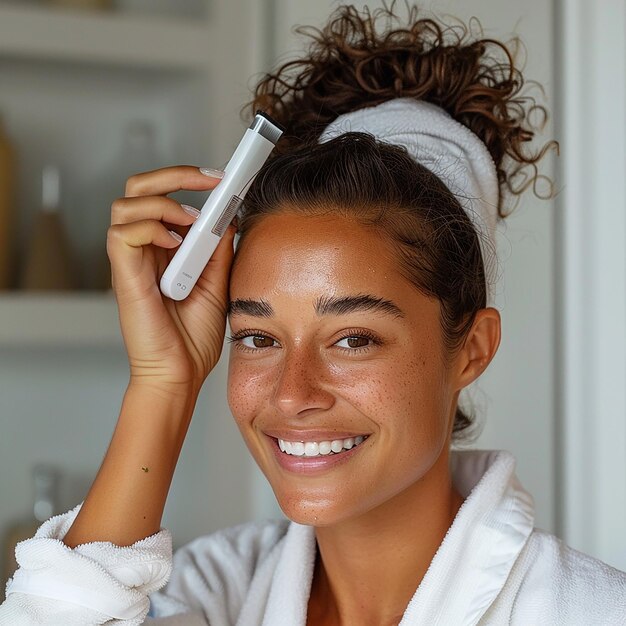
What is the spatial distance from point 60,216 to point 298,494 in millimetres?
782

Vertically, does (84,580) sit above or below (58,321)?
below

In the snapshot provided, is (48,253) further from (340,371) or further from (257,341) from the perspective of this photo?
(340,371)

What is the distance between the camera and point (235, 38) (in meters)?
1.54

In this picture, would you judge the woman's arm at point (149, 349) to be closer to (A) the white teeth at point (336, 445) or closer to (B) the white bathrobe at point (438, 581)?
(B) the white bathrobe at point (438, 581)

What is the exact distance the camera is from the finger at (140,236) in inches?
39.4

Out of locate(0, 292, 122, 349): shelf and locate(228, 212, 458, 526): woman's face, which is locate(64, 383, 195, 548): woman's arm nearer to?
locate(228, 212, 458, 526): woman's face

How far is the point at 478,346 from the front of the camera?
1.09 meters

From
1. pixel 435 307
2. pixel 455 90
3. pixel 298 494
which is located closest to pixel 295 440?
pixel 298 494

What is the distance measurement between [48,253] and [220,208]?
2.14 ft

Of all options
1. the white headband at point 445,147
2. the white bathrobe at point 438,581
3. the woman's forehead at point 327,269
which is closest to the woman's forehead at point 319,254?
the woman's forehead at point 327,269

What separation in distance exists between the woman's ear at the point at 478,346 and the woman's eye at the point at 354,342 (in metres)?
0.13

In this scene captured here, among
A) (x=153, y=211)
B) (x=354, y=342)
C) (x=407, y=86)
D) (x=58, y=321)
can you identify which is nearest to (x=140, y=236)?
(x=153, y=211)

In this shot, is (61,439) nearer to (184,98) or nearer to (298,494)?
(184,98)

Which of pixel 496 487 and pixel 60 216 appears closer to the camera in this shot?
pixel 496 487
